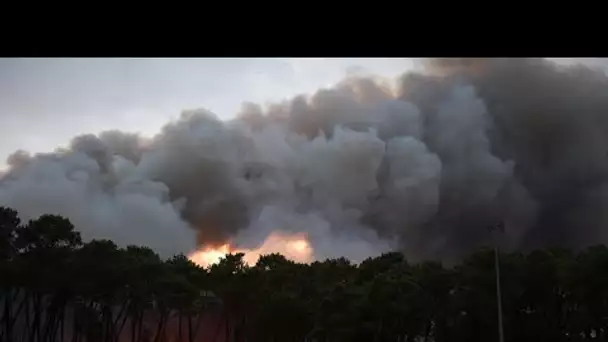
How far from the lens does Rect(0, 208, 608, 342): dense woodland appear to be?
32.6m

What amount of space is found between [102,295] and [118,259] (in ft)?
7.26

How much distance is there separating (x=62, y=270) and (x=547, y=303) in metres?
26.2

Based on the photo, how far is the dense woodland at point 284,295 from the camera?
32562 mm

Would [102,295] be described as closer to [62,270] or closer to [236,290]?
[62,270]

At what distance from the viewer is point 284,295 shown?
37281mm

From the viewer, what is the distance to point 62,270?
36562 millimetres
